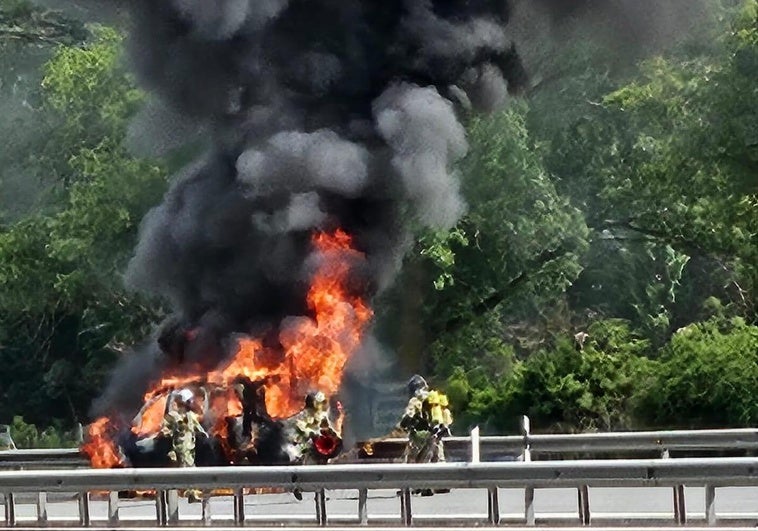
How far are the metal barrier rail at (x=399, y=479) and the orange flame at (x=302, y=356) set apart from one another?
6.67 metres

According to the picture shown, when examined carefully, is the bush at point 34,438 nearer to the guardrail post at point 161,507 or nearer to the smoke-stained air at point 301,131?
the smoke-stained air at point 301,131

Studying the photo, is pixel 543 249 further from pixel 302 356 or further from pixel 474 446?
pixel 474 446

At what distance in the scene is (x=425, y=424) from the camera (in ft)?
80.4

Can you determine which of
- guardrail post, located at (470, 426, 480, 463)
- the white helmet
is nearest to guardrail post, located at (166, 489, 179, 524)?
guardrail post, located at (470, 426, 480, 463)

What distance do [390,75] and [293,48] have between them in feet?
4.64

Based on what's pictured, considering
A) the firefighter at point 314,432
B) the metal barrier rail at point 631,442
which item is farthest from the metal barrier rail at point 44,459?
the metal barrier rail at point 631,442

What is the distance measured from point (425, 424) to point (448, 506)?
309cm

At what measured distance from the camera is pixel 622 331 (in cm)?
4309

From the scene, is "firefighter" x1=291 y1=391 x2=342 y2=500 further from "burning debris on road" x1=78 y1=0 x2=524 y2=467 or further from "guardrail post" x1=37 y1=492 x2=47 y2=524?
"guardrail post" x1=37 y1=492 x2=47 y2=524

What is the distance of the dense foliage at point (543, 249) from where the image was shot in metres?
36.8

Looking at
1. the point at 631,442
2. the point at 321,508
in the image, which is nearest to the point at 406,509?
the point at 321,508

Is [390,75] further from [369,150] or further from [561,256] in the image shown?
[561,256]

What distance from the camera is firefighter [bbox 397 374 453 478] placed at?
79.4 ft

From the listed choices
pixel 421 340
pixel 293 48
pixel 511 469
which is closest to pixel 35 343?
pixel 421 340
